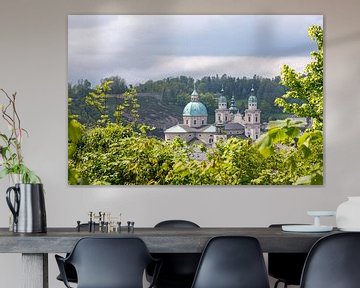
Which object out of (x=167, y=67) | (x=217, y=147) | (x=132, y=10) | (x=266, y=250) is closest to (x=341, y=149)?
(x=217, y=147)

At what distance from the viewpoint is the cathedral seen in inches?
258

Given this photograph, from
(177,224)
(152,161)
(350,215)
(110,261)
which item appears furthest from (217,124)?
(110,261)

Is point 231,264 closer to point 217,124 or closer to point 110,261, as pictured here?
point 110,261

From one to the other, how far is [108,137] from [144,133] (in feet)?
0.92

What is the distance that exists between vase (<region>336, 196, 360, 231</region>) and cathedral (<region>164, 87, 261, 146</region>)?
2092 millimetres

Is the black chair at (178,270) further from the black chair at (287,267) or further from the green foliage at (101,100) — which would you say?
the green foliage at (101,100)

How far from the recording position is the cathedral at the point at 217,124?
656cm

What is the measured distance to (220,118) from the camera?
6.56m

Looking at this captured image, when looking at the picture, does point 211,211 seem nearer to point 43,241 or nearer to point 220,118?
point 220,118

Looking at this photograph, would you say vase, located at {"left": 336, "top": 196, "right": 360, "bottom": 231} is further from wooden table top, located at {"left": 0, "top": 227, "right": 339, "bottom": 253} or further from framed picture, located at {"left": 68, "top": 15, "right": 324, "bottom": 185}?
framed picture, located at {"left": 68, "top": 15, "right": 324, "bottom": 185}

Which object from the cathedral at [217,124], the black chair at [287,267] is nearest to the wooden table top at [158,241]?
the black chair at [287,267]

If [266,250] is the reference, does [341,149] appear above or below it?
above

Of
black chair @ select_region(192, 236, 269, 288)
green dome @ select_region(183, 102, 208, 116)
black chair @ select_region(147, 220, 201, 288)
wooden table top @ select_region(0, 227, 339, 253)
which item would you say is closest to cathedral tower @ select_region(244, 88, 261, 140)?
green dome @ select_region(183, 102, 208, 116)

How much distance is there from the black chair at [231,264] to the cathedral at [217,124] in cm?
241
